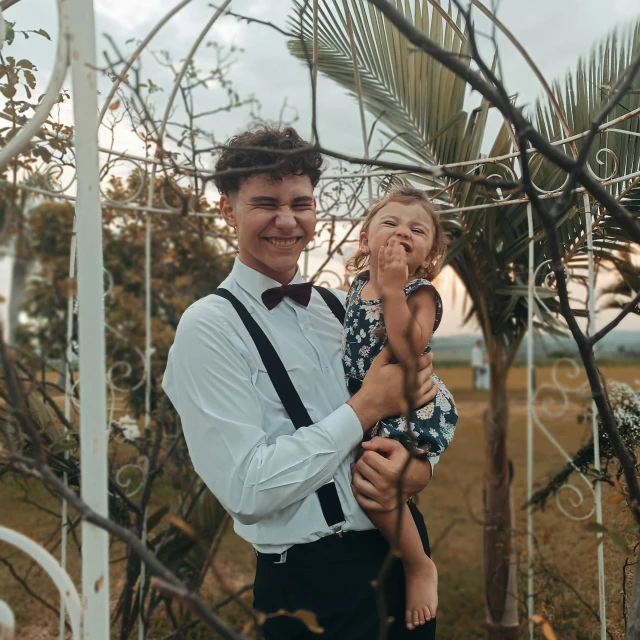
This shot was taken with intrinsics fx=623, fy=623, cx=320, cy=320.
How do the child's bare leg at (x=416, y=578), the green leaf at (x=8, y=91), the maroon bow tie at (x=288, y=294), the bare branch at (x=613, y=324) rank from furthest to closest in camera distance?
the green leaf at (x=8, y=91), the maroon bow tie at (x=288, y=294), the child's bare leg at (x=416, y=578), the bare branch at (x=613, y=324)

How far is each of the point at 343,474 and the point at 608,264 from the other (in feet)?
6.39

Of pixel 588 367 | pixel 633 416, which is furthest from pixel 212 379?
pixel 633 416

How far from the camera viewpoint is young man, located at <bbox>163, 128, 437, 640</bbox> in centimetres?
130

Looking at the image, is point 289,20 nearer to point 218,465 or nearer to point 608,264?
point 608,264

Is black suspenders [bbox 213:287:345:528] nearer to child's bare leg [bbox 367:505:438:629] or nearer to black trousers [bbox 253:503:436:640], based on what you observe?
black trousers [bbox 253:503:436:640]

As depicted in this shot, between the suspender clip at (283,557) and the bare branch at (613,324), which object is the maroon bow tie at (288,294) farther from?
the bare branch at (613,324)


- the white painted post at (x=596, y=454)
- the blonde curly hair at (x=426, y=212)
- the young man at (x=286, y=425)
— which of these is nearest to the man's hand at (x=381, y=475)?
the young man at (x=286, y=425)

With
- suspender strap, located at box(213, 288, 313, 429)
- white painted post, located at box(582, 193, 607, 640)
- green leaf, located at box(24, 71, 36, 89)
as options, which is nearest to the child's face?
suspender strap, located at box(213, 288, 313, 429)

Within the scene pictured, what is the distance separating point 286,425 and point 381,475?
0.79 feet

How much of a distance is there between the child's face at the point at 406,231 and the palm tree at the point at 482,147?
0.94m

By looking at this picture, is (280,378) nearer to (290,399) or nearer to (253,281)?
(290,399)

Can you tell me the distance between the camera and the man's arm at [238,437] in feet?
4.19

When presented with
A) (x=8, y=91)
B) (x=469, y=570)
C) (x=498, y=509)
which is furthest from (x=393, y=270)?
(x=469, y=570)

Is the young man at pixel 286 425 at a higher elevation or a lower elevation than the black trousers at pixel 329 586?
higher
